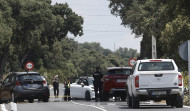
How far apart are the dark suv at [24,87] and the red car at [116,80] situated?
10.7 feet

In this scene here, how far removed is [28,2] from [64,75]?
155 ft

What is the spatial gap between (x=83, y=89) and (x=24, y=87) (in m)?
5.20

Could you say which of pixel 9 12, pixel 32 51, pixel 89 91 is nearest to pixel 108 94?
pixel 89 91

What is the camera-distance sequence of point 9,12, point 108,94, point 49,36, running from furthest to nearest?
point 49,36, point 9,12, point 108,94

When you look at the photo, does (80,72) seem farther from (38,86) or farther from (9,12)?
(38,86)

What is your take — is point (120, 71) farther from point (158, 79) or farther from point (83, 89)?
point (158, 79)

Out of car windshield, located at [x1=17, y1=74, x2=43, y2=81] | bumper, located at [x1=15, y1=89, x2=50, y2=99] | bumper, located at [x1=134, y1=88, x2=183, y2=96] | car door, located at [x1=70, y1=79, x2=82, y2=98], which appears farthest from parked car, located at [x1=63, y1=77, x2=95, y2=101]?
bumper, located at [x1=134, y1=88, x2=183, y2=96]

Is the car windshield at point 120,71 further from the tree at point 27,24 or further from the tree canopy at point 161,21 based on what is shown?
the tree at point 27,24

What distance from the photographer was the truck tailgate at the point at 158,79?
21.0 meters

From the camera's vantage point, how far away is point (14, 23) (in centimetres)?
6256

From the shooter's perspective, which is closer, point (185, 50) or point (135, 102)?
point (135, 102)

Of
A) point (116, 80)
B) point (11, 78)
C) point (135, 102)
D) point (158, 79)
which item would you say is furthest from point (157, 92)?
point (11, 78)

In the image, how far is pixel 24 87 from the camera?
97.8 feet

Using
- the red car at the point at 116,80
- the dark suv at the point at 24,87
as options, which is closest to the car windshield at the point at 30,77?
the dark suv at the point at 24,87
